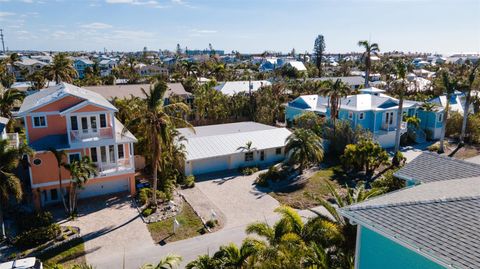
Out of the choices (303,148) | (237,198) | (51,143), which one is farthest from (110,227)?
(303,148)

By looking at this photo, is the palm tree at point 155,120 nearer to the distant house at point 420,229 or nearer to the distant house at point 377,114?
the distant house at point 420,229

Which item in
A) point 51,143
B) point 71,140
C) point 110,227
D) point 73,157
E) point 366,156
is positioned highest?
point 71,140

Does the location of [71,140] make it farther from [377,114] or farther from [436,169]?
[377,114]

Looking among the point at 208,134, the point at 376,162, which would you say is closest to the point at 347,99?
the point at 376,162

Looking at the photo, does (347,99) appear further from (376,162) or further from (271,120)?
(376,162)

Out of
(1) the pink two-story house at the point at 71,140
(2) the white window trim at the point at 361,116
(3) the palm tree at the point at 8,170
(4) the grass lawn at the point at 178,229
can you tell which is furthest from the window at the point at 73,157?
(2) the white window trim at the point at 361,116

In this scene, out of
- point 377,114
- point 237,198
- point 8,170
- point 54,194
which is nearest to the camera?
point 8,170
